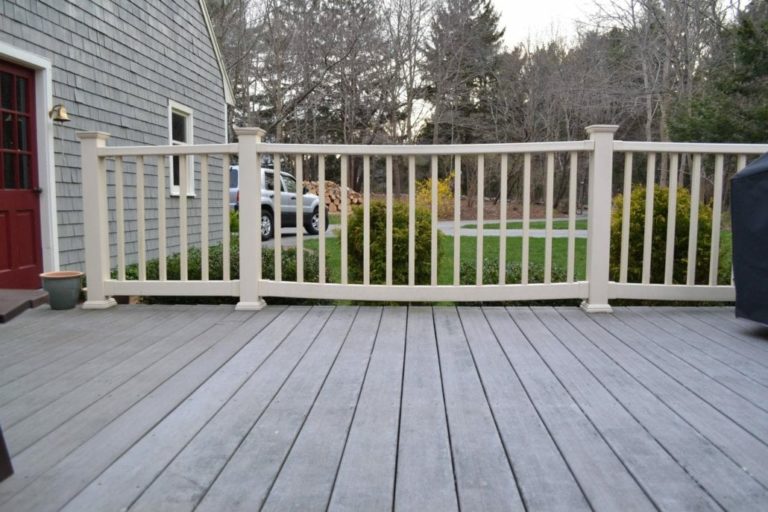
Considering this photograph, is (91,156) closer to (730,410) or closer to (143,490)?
(143,490)

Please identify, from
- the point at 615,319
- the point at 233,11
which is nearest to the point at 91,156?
the point at 615,319

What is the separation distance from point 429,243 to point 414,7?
1719 cm

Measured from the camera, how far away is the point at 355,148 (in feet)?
10.7

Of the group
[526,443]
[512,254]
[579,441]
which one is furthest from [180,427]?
[512,254]

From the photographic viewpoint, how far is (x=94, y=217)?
3416 mm

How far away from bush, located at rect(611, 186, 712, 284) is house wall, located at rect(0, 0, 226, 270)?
15.4 ft

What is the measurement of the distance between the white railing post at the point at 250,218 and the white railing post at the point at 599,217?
1.86 m

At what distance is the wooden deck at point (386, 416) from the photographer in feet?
4.38

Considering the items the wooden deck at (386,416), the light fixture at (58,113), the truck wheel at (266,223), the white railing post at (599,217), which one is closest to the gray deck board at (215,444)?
the wooden deck at (386,416)

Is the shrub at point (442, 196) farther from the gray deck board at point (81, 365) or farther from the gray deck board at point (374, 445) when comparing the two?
the gray deck board at point (374, 445)

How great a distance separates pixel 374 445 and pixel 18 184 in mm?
4485

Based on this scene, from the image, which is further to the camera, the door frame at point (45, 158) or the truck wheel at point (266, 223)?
the truck wheel at point (266, 223)

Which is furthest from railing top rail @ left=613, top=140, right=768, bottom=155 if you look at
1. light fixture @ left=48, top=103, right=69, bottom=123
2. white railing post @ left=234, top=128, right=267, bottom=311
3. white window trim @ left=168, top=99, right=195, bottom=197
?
white window trim @ left=168, top=99, right=195, bottom=197

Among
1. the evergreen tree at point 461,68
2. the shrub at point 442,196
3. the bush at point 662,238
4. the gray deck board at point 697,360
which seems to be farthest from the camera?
the evergreen tree at point 461,68
